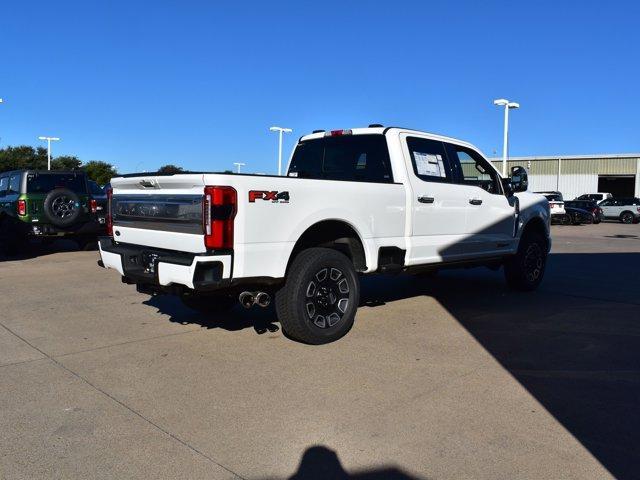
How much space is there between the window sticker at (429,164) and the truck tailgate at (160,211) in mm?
2775

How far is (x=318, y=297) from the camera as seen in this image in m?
5.49

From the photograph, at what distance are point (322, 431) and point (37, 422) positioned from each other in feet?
5.99

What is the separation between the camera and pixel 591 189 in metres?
51.1

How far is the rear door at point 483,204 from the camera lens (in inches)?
284

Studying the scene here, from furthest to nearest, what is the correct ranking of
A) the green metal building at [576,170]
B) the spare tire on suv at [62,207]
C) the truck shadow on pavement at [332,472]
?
the green metal building at [576,170] < the spare tire on suv at [62,207] < the truck shadow on pavement at [332,472]

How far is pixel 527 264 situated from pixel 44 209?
30.2 feet

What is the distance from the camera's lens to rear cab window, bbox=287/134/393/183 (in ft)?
21.4

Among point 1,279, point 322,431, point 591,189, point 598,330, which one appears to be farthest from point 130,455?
point 591,189

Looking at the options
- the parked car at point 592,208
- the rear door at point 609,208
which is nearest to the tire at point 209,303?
the parked car at point 592,208

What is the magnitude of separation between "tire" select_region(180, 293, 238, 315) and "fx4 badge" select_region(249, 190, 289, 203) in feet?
6.18

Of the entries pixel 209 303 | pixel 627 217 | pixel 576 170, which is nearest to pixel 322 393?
pixel 209 303

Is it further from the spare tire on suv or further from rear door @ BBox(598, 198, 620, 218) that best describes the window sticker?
rear door @ BBox(598, 198, 620, 218)

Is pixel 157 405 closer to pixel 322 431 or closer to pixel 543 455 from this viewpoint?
pixel 322 431

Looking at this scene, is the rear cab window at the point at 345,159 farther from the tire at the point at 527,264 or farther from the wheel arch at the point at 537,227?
the wheel arch at the point at 537,227
